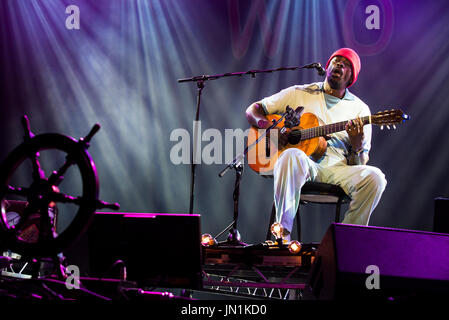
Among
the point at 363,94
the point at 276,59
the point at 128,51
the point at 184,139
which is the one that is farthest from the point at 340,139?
the point at 128,51

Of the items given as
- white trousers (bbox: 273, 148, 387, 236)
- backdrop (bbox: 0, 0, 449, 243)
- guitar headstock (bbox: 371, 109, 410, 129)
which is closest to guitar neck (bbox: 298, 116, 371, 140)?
guitar headstock (bbox: 371, 109, 410, 129)

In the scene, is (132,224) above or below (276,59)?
below

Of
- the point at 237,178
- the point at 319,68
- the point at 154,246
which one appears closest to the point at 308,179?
the point at 237,178

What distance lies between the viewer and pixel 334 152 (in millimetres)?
3594

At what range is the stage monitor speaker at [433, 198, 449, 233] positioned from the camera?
9.30 ft

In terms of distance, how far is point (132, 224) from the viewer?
1930 mm

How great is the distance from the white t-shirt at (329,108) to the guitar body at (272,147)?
0.06 metres

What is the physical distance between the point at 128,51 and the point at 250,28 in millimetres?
1302

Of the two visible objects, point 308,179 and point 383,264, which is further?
point 308,179

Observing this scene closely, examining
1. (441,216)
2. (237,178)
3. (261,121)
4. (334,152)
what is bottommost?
(441,216)

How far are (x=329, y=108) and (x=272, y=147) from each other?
56 centimetres

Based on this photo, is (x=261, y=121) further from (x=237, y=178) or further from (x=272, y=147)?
(x=237, y=178)

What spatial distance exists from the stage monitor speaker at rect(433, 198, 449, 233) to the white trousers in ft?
1.47
